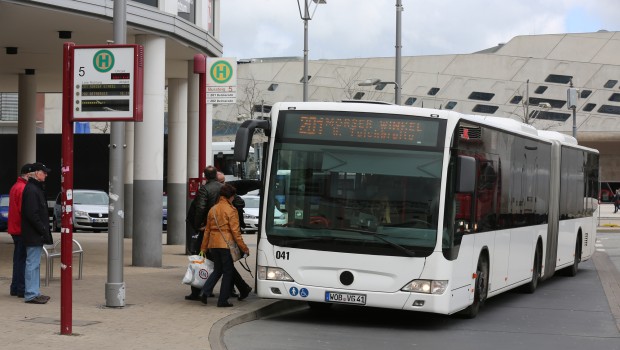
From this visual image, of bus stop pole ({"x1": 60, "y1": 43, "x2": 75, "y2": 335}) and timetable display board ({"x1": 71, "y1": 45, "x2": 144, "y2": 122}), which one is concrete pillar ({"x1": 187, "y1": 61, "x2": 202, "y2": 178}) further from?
bus stop pole ({"x1": 60, "y1": 43, "x2": 75, "y2": 335})

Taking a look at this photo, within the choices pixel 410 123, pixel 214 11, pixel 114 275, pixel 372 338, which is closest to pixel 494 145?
pixel 410 123

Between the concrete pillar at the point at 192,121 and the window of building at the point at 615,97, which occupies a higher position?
the window of building at the point at 615,97

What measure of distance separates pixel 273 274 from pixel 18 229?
333 cm

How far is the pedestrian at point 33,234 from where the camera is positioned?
45.3ft

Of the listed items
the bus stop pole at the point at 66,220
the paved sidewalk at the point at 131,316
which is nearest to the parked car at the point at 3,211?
the paved sidewalk at the point at 131,316

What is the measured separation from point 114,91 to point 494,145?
6.35 meters

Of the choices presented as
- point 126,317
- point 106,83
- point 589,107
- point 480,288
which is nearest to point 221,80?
point 480,288

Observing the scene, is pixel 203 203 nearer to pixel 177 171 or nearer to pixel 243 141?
pixel 243 141

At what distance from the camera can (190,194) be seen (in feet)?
78.0

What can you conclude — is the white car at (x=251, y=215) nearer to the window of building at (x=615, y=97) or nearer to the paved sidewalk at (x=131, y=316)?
the paved sidewalk at (x=131, y=316)

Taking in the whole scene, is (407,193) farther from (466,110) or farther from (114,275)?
(466,110)

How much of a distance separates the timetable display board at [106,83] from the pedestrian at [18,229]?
2.93 meters

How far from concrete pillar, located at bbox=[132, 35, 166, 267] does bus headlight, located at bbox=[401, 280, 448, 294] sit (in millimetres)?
8485

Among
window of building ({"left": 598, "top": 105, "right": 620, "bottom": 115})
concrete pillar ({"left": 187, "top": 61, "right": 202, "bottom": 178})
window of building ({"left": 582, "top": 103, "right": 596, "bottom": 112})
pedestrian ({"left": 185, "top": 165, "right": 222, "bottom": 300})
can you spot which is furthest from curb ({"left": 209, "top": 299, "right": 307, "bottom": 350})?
window of building ({"left": 582, "top": 103, "right": 596, "bottom": 112})
